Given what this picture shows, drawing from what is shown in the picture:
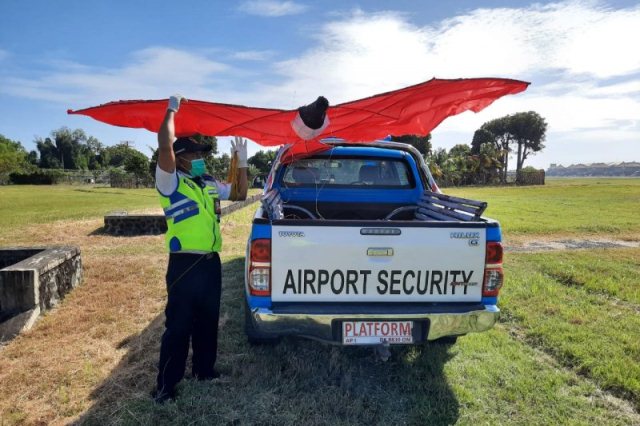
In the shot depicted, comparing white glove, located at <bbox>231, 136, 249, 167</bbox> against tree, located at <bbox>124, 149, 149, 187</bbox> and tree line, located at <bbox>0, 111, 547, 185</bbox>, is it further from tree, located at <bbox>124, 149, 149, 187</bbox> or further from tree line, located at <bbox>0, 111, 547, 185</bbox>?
tree, located at <bbox>124, 149, 149, 187</bbox>

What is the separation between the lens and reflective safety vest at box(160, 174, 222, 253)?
2938 mm

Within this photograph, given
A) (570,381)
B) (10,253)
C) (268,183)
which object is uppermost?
(268,183)

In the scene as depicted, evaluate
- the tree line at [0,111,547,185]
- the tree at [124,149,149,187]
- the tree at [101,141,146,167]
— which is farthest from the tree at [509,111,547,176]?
the tree at [101,141,146,167]

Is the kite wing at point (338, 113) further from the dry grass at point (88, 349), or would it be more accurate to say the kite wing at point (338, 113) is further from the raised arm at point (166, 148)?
the dry grass at point (88, 349)

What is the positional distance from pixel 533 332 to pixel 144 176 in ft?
130

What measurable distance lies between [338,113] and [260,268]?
6.00 feet

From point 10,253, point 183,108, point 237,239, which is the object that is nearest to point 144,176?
point 237,239

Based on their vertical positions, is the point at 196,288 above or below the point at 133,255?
above

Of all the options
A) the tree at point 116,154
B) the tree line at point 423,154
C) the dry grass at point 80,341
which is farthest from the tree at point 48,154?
the dry grass at point 80,341

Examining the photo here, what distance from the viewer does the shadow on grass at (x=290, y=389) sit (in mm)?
2793

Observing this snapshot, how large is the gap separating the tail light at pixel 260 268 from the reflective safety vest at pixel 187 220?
1.49ft

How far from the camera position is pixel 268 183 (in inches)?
177

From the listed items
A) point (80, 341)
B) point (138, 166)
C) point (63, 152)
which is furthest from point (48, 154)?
point (80, 341)

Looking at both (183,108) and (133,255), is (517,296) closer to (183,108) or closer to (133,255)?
(183,108)
